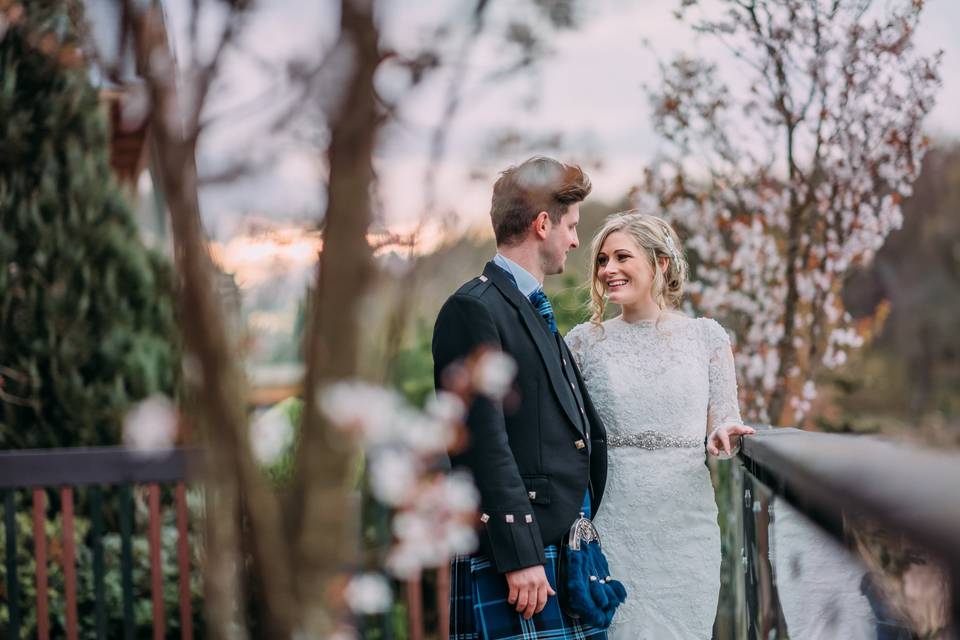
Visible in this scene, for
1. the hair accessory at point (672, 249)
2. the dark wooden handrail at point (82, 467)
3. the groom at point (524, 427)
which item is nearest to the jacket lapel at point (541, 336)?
the groom at point (524, 427)

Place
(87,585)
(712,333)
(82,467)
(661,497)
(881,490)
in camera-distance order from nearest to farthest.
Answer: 1. (881,490)
2. (661,497)
3. (712,333)
4. (82,467)
5. (87,585)

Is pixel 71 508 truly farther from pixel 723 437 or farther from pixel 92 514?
pixel 723 437

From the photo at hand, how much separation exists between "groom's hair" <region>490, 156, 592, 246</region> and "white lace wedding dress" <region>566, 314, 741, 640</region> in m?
0.44

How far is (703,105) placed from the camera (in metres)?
4.42

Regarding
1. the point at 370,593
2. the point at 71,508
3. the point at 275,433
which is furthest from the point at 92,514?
the point at 370,593

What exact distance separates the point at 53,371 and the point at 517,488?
3192 mm

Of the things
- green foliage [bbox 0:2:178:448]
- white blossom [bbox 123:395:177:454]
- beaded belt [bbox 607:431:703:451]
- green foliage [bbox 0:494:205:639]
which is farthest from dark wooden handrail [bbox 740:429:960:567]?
green foliage [bbox 0:2:178:448]

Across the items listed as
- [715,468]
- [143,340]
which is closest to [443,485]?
[715,468]

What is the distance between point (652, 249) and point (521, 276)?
348 mm

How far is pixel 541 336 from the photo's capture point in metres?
2.15

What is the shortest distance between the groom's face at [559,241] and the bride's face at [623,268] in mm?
166

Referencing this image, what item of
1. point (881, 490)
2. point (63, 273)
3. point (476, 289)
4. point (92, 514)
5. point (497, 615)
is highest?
point (63, 273)

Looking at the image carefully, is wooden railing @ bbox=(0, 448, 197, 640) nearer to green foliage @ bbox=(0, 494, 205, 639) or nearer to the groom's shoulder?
green foliage @ bbox=(0, 494, 205, 639)

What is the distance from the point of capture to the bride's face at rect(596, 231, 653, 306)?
2.34 meters
